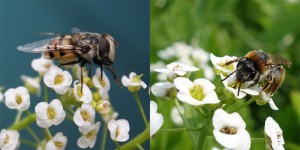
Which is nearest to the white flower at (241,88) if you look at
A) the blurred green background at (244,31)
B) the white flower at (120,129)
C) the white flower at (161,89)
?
the white flower at (161,89)

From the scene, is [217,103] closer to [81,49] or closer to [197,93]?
[197,93]

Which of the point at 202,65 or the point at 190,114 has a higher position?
the point at 190,114

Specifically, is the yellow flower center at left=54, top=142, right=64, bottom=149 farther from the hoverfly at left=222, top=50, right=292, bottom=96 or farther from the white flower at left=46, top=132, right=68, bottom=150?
the hoverfly at left=222, top=50, right=292, bottom=96

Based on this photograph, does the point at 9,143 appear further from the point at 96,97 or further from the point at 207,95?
the point at 207,95

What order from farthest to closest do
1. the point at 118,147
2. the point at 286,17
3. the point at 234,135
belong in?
the point at 286,17 < the point at 118,147 < the point at 234,135

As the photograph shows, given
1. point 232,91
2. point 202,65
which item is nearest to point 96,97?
point 232,91

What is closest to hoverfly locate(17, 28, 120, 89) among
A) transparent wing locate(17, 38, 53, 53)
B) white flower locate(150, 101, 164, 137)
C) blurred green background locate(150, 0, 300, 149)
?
transparent wing locate(17, 38, 53, 53)

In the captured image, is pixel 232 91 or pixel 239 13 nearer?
pixel 232 91

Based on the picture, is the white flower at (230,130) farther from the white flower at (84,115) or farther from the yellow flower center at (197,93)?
the white flower at (84,115)
